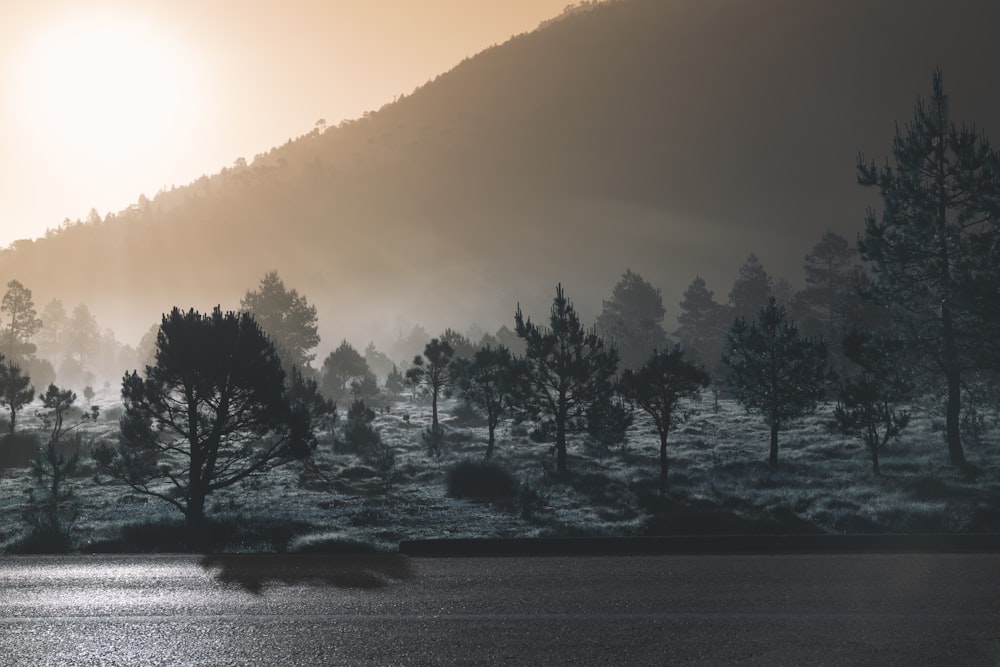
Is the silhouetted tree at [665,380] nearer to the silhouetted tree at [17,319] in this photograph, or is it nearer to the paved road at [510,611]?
the paved road at [510,611]

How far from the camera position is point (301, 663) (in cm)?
775

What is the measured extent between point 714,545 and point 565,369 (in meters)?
30.5

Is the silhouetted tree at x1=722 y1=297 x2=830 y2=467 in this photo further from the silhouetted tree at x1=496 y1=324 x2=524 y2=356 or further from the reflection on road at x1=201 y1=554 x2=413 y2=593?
the silhouetted tree at x1=496 y1=324 x2=524 y2=356

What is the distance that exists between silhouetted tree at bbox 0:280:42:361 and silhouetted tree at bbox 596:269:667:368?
71.1 m

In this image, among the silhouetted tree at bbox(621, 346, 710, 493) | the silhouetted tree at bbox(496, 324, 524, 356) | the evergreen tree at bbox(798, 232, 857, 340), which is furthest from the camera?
the silhouetted tree at bbox(496, 324, 524, 356)

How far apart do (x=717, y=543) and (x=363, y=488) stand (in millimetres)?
25822

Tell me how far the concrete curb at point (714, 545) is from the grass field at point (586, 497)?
2651 mm

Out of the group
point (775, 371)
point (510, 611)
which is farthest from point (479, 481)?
point (510, 611)

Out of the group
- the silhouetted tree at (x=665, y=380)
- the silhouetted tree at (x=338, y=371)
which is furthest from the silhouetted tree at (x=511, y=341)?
the silhouetted tree at (x=665, y=380)

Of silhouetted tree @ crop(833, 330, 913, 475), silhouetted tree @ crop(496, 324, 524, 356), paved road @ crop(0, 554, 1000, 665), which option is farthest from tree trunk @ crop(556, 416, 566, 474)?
silhouetted tree @ crop(496, 324, 524, 356)

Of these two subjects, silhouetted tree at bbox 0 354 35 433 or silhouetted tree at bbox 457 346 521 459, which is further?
silhouetted tree at bbox 0 354 35 433

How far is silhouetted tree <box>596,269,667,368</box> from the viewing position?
101000 millimetres

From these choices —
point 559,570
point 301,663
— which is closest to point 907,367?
point 559,570

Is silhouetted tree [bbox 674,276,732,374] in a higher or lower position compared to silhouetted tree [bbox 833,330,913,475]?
higher
